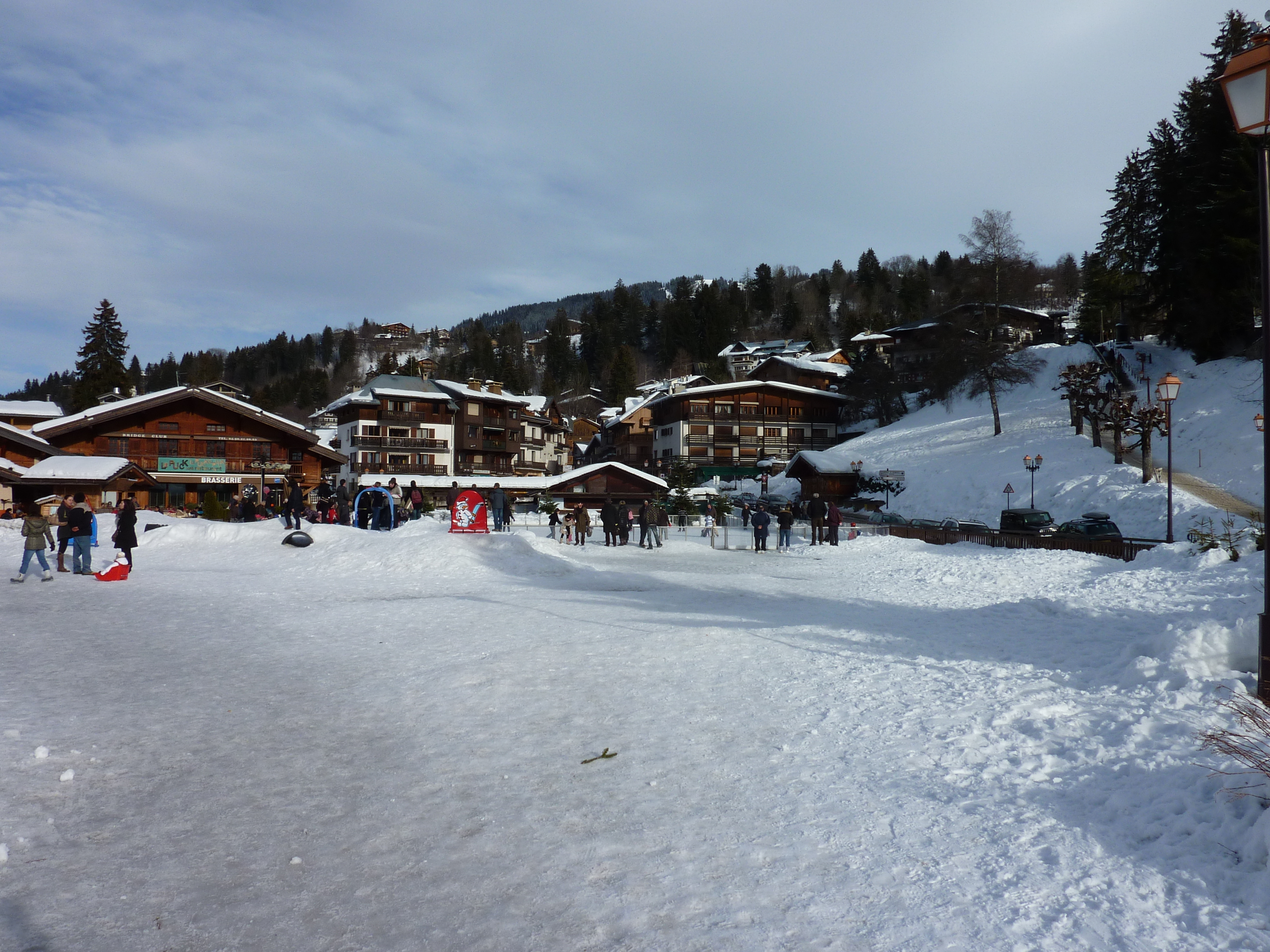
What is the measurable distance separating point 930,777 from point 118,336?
7911 centimetres

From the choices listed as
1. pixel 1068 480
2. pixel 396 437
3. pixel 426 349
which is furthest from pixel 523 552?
pixel 426 349

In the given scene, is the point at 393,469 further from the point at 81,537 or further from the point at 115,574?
the point at 115,574

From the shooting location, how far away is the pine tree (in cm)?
6600

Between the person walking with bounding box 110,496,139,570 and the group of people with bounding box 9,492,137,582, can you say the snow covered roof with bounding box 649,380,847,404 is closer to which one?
the group of people with bounding box 9,492,137,582

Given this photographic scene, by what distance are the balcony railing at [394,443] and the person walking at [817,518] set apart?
4190 centimetres

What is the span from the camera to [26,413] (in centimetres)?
5016

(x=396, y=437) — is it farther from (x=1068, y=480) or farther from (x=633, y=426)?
(x=1068, y=480)

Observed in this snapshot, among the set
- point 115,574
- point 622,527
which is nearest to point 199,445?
point 622,527

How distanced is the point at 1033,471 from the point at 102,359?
237 ft

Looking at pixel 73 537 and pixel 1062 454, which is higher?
pixel 1062 454

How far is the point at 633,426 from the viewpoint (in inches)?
3246

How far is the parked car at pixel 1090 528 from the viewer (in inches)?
1040

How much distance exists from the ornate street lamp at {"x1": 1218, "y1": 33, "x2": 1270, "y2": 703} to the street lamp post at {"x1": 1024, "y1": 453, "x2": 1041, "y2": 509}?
2981cm

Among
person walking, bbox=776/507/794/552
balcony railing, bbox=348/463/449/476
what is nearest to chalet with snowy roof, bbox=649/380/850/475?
balcony railing, bbox=348/463/449/476
